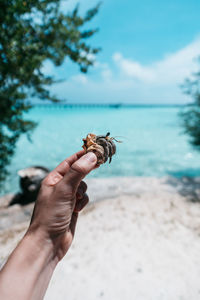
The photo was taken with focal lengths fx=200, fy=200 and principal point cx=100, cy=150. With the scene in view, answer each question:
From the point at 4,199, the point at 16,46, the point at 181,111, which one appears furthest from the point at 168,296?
Result: the point at 181,111

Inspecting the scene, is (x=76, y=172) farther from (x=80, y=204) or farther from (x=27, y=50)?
(x=27, y=50)

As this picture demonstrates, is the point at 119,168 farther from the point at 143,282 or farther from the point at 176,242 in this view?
the point at 143,282

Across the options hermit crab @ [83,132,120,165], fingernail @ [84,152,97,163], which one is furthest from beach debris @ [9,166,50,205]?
fingernail @ [84,152,97,163]

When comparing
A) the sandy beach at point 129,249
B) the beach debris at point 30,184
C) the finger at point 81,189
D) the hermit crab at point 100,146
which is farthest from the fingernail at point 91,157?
the beach debris at point 30,184

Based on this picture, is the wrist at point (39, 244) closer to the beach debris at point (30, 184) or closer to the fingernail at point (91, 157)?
the fingernail at point (91, 157)

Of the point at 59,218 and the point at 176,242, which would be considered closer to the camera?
the point at 59,218
